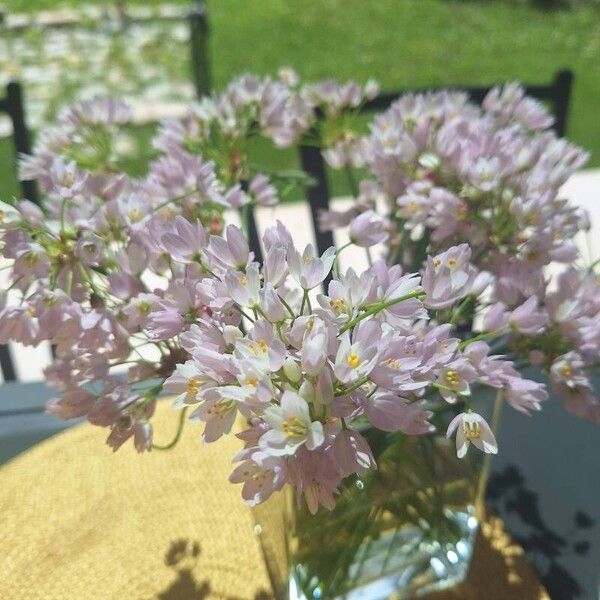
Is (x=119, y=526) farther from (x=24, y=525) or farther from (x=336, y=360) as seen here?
(x=336, y=360)

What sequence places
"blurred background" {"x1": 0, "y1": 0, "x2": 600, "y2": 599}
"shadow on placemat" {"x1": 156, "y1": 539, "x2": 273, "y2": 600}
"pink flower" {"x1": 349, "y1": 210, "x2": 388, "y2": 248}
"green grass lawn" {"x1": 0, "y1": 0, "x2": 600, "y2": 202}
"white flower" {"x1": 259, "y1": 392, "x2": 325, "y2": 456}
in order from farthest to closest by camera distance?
"green grass lawn" {"x1": 0, "y1": 0, "x2": 600, "y2": 202}
"blurred background" {"x1": 0, "y1": 0, "x2": 600, "y2": 599}
"shadow on placemat" {"x1": 156, "y1": 539, "x2": 273, "y2": 600}
"pink flower" {"x1": 349, "y1": 210, "x2": 388, "y2": 248}
"white flower" {"x1": 259, "y1": 392, "x2": 325, "y2": 456}

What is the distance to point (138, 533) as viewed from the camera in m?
0.72

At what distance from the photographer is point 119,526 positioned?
73 centimetres

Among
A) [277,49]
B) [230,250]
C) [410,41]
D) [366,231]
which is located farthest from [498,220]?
[410,41]

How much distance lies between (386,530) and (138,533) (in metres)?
0.24

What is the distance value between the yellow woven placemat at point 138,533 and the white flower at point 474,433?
0.27 m

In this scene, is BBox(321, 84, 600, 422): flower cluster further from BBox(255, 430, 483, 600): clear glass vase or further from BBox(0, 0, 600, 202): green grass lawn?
BBox(0, 0, 600, 202): green grass lawn

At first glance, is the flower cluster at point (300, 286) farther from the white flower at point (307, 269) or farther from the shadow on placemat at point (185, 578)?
the shadow on placemat at point (185, 578)

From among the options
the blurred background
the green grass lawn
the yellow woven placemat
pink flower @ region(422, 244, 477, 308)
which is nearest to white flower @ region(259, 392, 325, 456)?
pink flower @ region(422, 244, 477, 308)

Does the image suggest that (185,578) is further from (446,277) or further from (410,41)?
(410,41)

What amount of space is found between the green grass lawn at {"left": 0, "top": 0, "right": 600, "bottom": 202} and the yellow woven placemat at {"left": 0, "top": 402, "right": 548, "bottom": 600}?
9.53ft

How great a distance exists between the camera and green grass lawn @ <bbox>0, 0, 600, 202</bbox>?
3785 mm

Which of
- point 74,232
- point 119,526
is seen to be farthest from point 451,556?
point 74,232

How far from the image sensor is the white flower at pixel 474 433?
44 centimetres
